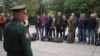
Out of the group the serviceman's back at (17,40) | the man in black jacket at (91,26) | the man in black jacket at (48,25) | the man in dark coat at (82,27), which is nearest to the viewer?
the serviceman's back at (17,40)

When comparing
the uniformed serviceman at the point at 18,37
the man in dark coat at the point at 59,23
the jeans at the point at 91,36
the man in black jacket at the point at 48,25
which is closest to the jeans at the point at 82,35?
the jeans at the point at 91,36

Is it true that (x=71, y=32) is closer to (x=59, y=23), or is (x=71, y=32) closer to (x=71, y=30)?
(x=71, y=30)

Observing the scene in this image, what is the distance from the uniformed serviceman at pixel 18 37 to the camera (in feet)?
9.82

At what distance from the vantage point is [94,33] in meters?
12.0

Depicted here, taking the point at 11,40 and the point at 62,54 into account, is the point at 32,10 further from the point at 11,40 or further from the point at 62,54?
the point at 11,40

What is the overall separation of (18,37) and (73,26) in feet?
32.4

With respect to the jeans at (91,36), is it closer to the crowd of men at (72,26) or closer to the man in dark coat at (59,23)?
the crowd of men at (72,26)

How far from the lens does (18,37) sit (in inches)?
118

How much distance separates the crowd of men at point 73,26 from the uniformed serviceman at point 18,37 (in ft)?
29.7

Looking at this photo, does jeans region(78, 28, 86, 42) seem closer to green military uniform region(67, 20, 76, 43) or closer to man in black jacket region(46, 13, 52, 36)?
green military uniform region(67, 20, 76, 43)

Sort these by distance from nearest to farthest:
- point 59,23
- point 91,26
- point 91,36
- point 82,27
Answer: point 91,26
point 91,36
point 82,27
point 59,23

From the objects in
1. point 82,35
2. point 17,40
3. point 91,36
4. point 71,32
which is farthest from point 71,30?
point 17,40

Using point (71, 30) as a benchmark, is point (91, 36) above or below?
below

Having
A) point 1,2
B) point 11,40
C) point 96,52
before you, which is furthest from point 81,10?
point 11,40
